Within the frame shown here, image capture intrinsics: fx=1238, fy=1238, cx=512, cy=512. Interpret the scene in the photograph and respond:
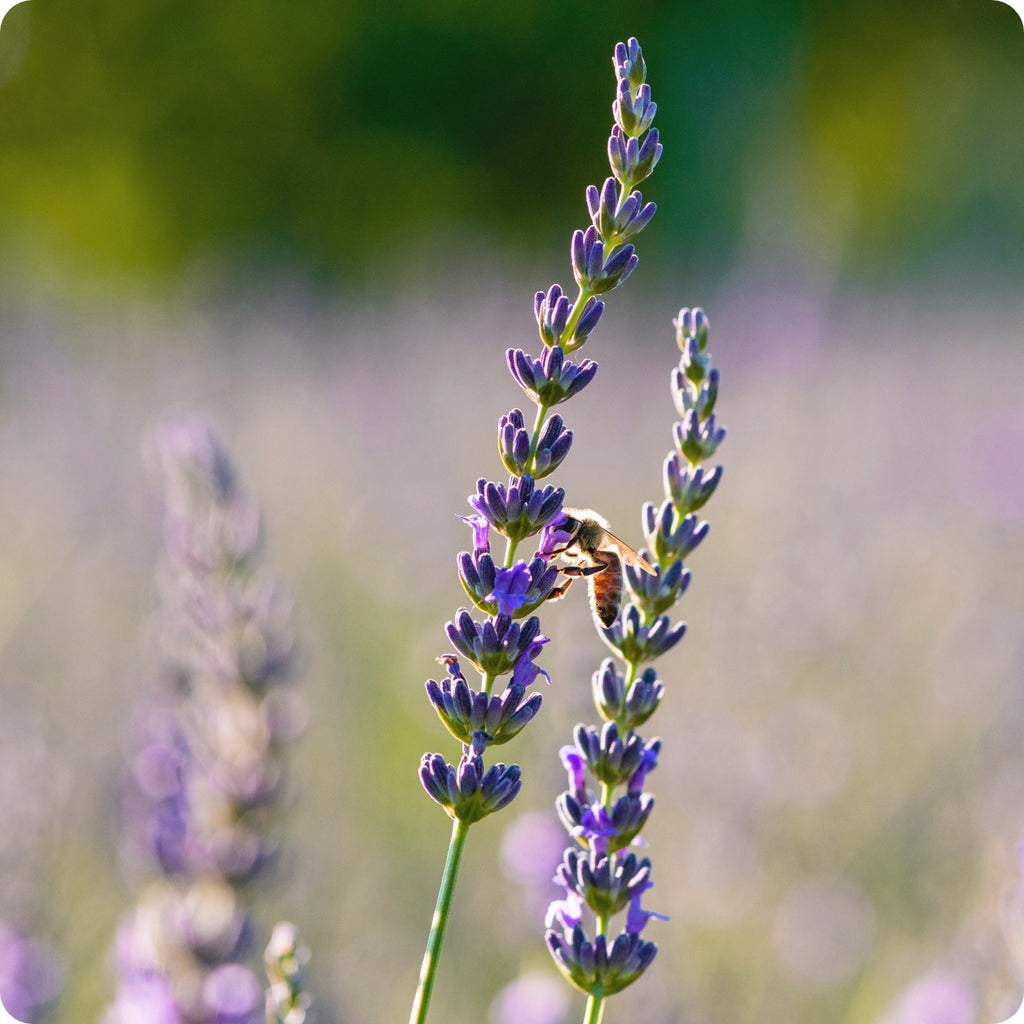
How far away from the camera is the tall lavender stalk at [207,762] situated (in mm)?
1730

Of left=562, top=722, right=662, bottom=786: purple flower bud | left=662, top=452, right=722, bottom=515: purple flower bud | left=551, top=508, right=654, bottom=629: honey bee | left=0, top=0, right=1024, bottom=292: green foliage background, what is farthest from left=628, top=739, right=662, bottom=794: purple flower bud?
left=0, top=0, right=1024, bottom=292: green foliage background

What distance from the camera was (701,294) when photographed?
34.2ft

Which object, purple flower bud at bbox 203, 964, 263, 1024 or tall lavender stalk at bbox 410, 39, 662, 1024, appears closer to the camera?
tall lavender stalk at bbox 410, 39, 662, 1024

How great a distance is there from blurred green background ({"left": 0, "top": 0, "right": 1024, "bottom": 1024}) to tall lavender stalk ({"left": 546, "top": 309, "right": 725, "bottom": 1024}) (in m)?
1.11

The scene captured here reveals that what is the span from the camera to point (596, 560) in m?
2.03

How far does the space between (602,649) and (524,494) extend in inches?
66.7

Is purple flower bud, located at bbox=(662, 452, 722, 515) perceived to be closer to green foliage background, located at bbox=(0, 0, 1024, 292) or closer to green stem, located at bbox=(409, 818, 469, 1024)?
green stem, located at bbox=(409, 818, 469, 1024)

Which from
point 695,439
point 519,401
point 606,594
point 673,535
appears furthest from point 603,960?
point 519,401

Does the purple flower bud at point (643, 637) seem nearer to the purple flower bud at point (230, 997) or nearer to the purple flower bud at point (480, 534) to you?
the purple flower bud at point (480, 534)

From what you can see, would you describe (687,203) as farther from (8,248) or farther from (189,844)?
(189,844)

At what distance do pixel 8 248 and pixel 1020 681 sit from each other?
9703 millimetres

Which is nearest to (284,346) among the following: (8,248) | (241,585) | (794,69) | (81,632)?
(81,632)

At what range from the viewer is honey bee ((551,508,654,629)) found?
74.4 inches

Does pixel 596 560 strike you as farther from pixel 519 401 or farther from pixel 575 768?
pixel 519 401
